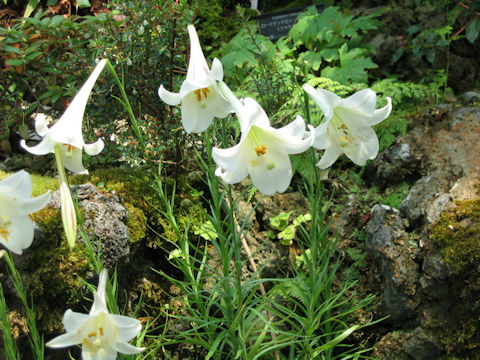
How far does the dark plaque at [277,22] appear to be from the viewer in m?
4.73

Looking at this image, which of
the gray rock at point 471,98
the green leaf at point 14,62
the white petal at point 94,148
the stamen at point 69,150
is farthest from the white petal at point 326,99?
the green leaf at point 14,62

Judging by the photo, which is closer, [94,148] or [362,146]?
[94,148]

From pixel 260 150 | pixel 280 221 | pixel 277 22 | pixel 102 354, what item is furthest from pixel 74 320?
pixel 277 22

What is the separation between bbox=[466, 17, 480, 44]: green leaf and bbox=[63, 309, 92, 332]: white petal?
416 cm

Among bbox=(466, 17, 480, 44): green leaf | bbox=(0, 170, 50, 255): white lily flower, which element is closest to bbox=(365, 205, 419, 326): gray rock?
bbox=(0, 170, 50, 255): white lily flower

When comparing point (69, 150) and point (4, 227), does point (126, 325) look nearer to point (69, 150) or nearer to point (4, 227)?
point (4, 227)

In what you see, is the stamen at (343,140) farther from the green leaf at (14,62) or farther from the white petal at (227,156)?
the green leaf at (14,62)

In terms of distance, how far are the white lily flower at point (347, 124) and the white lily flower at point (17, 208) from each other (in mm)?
977

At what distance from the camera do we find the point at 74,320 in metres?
1.63

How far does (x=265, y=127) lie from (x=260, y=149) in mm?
137

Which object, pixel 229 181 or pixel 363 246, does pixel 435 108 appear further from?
pixel 229 181

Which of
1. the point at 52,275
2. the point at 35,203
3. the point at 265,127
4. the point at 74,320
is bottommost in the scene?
the point at 52,275

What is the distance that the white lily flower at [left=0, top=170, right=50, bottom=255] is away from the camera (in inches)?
61.8

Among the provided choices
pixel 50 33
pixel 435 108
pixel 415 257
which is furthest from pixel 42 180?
pixel 435 108
